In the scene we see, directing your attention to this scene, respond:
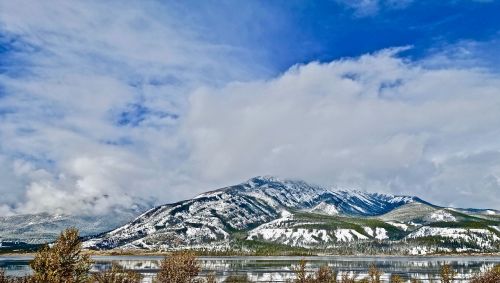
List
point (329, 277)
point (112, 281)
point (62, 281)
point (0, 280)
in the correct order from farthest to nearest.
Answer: point (329, 277) → point (112, 281) → point (0, 280) → point (62, 281)

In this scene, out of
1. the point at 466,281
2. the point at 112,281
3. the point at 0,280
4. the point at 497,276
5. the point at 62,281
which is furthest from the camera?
the point at 466,281

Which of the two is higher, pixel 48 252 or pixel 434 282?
pixel 48 252

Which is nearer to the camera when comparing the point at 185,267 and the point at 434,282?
the point at 185,267

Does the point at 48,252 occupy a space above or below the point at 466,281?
above

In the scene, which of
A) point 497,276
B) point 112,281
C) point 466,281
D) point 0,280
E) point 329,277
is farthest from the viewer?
point 466,281

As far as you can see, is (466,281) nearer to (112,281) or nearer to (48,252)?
(112,281)

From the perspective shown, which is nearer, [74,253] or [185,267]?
[74,253]

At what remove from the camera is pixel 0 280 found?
102875 mm

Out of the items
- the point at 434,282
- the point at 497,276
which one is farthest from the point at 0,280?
the point at 434,282

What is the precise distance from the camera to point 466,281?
192m

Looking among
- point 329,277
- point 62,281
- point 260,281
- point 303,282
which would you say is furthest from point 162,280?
point 260,281

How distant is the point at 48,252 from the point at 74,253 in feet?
12.4

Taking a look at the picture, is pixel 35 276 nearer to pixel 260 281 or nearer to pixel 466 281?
pixel 260 281

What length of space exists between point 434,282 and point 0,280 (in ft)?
509
